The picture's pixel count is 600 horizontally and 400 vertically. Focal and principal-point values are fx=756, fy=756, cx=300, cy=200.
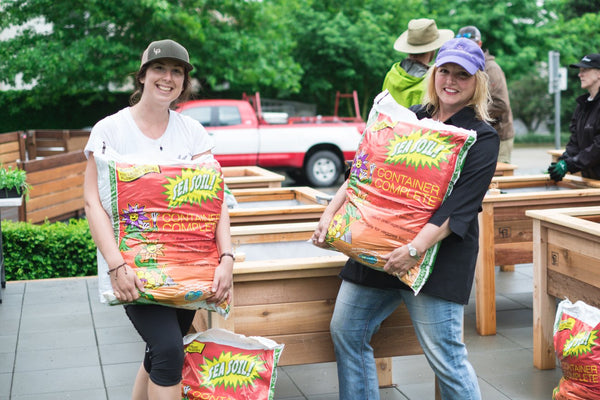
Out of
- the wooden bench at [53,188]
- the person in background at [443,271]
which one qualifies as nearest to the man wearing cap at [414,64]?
the person in background at [443,271]

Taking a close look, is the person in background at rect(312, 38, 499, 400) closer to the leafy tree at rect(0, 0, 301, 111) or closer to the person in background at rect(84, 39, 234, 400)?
the person in background at rect(84, 39, 234, 400)

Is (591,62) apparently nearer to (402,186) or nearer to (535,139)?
(402,186)

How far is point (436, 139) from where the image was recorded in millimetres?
2986

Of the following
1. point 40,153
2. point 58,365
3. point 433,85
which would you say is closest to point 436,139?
point 433,85

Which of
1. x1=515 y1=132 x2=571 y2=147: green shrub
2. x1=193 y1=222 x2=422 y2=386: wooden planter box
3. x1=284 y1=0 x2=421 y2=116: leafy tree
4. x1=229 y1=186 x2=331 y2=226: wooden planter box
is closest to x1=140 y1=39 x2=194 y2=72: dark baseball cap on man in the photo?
x1=193 y1=222 x2=422 y2=386: wooden planter box

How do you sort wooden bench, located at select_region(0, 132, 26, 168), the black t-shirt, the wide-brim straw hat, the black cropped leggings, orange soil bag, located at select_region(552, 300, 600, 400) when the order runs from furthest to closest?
wooden bench, located at select_region(0, 132, 26, 168) < the wide-brim straw hat < orange soil bag, located at select_region(552, 300, 600, 400) < the black t-shirt < the black cropped leggings

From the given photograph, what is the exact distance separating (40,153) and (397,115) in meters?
14.1

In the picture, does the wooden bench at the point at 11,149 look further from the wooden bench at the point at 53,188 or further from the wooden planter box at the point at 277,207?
the wooden planter box at the point at 277,207

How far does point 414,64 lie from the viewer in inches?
204

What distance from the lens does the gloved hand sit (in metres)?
5.81

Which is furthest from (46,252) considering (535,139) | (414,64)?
(535,139)

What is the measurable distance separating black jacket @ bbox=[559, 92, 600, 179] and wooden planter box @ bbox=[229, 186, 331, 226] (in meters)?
2.01

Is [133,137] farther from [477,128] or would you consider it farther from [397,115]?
[477,128]

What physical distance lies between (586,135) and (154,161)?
431 cm
